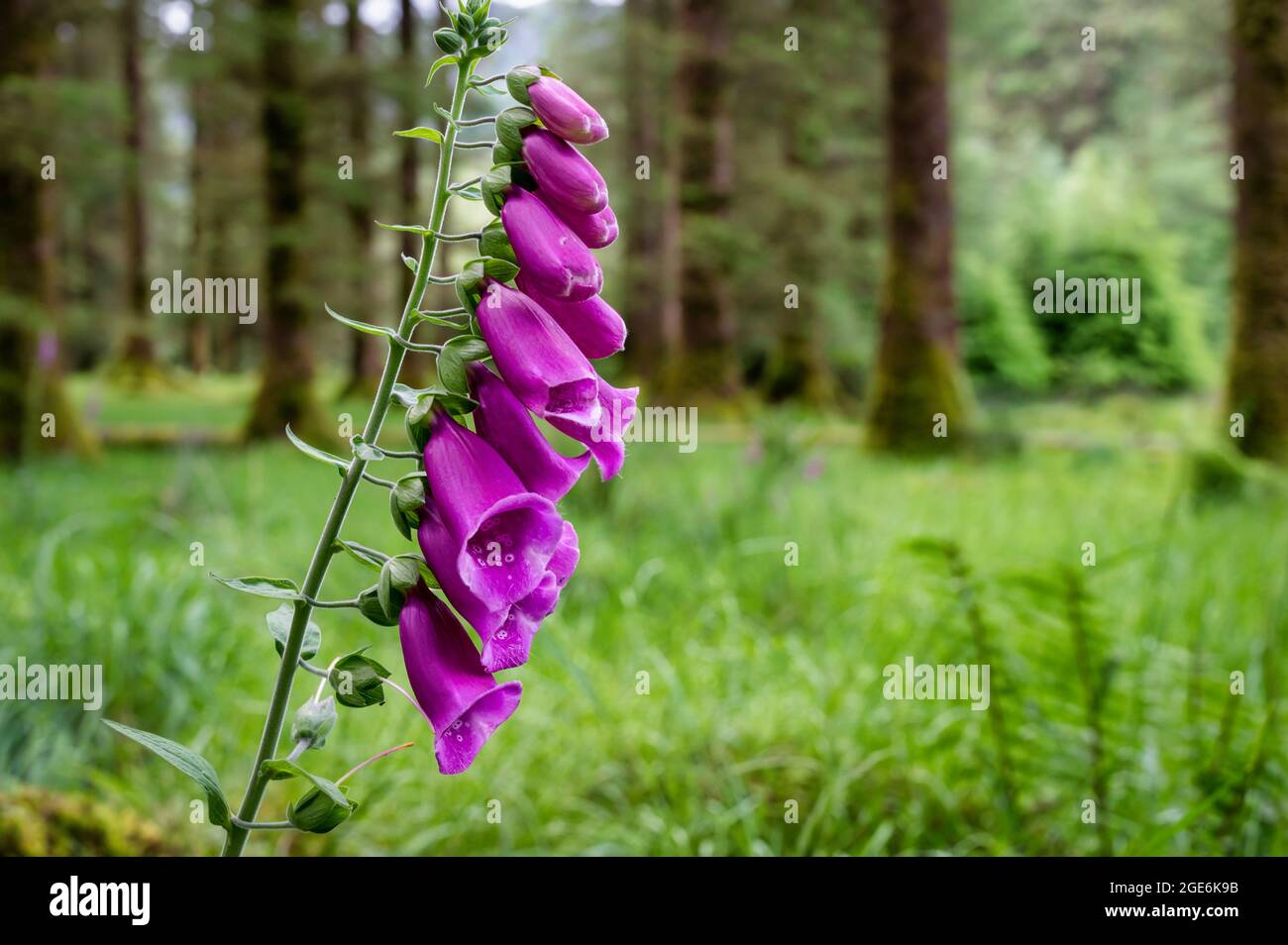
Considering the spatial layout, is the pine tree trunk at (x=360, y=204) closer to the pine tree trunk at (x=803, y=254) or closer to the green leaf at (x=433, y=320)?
the pine tree trunk at (x=803, y=254)

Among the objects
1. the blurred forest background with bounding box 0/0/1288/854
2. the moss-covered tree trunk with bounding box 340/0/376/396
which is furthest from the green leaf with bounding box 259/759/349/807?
the moss-covered tree trunk with bounding box 340/0/376/396

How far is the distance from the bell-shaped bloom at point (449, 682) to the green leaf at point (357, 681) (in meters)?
0.04

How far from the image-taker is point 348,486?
1021mm

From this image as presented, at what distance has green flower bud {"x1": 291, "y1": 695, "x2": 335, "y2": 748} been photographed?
1165 mm

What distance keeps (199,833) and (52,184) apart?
840cm

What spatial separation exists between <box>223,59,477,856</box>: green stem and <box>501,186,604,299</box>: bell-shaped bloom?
0.28ft

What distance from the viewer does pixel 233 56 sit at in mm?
11133

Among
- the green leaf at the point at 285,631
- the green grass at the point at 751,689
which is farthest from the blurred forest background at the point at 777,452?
the green leaf at the point at 285,631

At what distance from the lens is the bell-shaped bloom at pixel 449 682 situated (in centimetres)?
113

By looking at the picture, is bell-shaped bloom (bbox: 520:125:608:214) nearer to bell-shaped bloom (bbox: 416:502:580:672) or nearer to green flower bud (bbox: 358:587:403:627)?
bell-shaped bloom (bbox: 416:502:580:672)

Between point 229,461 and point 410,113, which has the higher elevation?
point 410,113

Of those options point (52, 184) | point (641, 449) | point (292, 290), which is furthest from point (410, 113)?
point (641, 449)

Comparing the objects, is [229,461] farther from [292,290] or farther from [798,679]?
[798,679]

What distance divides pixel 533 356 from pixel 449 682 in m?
0.37
